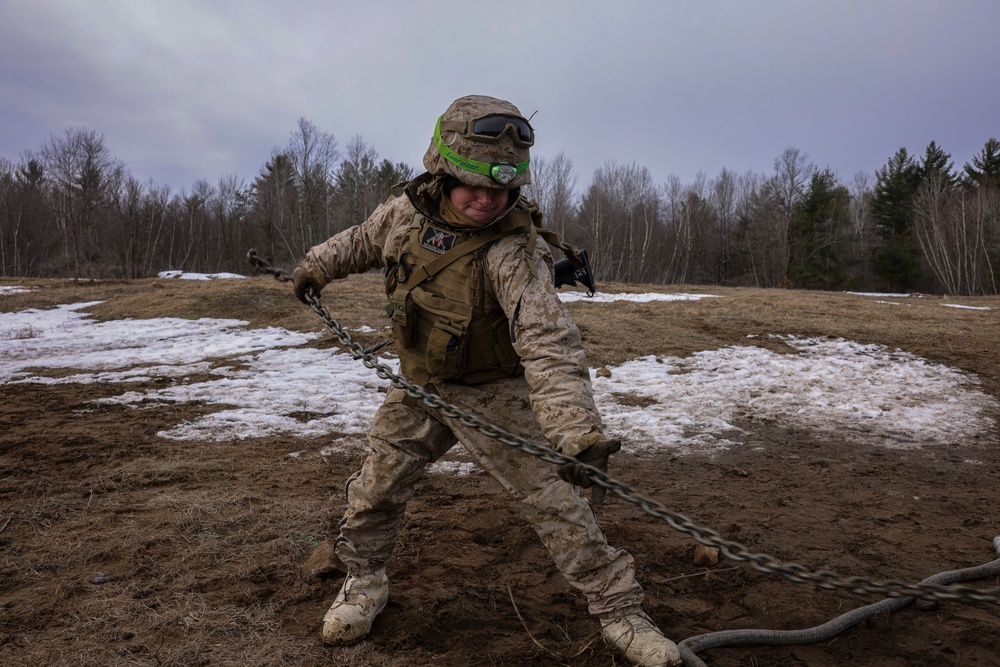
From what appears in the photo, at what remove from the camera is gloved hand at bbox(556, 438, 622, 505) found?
2074 millimetres

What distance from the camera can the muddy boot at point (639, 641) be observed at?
258cm

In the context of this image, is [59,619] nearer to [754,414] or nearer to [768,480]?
[768,480]

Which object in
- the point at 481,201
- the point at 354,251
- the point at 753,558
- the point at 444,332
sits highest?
the point at 481,201

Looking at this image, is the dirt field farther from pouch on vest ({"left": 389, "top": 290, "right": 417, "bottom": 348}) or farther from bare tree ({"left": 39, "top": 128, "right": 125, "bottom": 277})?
Answer: bare tree ({"left": 39, "top": 128, "right": 125, "bottom": 277})

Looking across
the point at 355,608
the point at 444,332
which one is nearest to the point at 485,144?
the point at 444,332

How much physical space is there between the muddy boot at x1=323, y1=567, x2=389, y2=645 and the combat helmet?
6.12 feet

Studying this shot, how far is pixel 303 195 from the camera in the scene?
44.8 m

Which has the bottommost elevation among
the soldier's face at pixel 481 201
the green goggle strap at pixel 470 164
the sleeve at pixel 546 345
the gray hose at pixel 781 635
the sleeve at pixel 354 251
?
the gray hose at pixel 781 635

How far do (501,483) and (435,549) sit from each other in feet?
3.99

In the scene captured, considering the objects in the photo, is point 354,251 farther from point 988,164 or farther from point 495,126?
Answer: point 988,164

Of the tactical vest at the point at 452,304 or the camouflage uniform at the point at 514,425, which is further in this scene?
the tactical vest at the point at 452,304

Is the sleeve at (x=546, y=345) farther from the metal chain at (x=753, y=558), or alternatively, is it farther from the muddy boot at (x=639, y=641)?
the muddy boot at (x=639, y=641)

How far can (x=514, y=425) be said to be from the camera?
2863 millimetres

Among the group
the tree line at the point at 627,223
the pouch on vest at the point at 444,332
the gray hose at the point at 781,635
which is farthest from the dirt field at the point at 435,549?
the tree line at the point at 627,223
